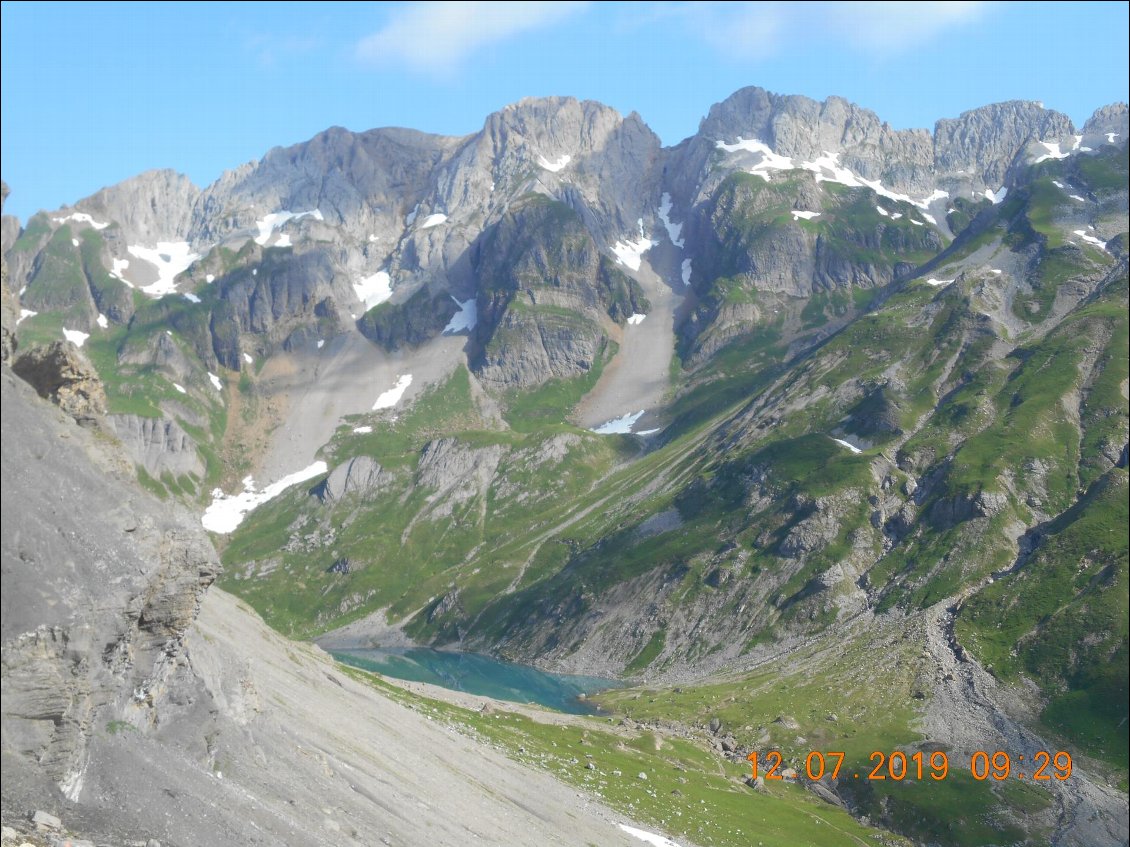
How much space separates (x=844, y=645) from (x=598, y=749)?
80455 millimetres

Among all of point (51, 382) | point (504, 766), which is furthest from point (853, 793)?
point (51, 382)

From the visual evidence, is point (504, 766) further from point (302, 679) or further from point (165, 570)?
point (165, 570)

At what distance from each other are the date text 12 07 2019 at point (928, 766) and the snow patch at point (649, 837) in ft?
180

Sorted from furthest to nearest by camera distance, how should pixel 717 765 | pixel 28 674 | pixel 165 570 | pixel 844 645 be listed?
pixel 844 645
pixel 717 765
pixel 165 570
pixel 28 674

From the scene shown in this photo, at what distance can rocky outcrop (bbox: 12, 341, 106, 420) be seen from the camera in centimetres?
4703

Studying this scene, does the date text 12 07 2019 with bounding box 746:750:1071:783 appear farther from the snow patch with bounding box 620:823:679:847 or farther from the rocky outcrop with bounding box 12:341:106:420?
the rocky outcrop with bounding box 12:341:106:420

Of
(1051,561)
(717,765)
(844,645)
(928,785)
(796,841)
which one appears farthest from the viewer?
(844,645)

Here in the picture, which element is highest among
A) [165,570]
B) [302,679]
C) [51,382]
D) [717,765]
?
[51,382]

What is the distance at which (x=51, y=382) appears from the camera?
1858 inches

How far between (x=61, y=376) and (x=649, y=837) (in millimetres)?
56098

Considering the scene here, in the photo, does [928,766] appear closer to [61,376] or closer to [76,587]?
[76,587]

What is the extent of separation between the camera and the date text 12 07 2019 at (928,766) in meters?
124

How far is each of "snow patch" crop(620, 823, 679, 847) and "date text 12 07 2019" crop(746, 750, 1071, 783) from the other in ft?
180

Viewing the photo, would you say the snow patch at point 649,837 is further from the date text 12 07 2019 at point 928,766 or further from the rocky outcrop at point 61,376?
the date text 12 07 2019 at point 928,766
